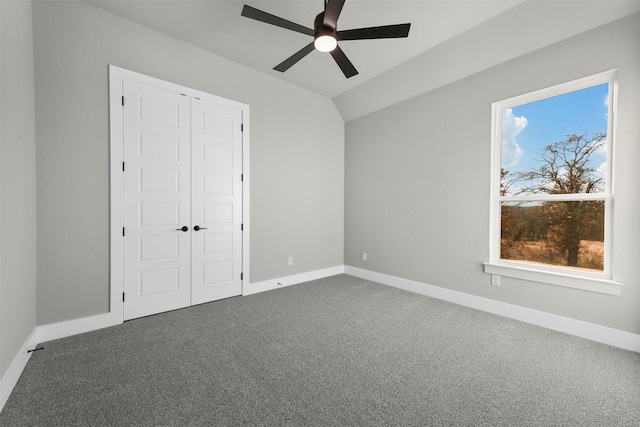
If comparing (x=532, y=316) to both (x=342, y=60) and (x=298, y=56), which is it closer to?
(x=342, y=60)

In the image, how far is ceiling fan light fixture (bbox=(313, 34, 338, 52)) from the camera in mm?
2151

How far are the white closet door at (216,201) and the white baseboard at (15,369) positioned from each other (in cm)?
134

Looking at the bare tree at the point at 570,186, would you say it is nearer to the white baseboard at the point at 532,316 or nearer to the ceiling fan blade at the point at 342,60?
the white baseboard at the point at 532,316

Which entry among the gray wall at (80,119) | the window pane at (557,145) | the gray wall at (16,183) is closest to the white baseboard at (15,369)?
the gray wall at (16,183)

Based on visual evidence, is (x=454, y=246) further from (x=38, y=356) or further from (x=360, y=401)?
(x=38, y=356)

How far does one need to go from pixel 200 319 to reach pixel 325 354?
149cm

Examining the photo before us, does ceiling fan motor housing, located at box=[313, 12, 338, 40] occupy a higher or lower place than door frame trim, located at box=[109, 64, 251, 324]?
higher

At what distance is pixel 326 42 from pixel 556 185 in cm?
270

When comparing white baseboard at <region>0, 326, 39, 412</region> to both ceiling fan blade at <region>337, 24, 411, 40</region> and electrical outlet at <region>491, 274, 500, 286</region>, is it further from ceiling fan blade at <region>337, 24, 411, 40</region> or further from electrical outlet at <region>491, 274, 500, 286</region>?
electrical outlet at <region>491, 274, 500, 286</region>

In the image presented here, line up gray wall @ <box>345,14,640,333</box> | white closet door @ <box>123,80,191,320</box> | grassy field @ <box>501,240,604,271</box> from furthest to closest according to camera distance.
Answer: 1. white closet door @ <box>123,80,191,320</box>
2. grassy field @ <box>501,240,604,271</box>
3. gray wall @ <box>345,14,640,333</box>

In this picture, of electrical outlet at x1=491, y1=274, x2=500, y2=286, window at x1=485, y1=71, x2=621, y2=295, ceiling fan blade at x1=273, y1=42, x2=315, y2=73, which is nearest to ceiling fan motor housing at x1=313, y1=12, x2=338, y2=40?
ceiling fan blade at x1=273, y1=42, x2=315, y2=73

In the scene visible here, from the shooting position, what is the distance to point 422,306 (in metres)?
3.27

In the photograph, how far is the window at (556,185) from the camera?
8.10ft

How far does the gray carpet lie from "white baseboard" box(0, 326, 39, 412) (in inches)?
2.2
